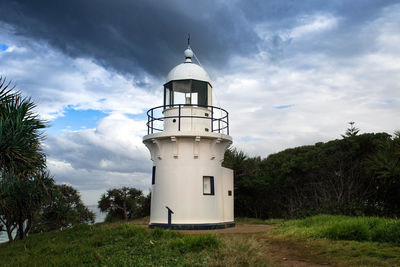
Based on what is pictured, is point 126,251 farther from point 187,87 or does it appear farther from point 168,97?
point 187,87

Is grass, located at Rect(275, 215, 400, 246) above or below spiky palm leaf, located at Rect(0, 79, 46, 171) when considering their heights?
below

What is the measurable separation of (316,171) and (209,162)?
30.8ft

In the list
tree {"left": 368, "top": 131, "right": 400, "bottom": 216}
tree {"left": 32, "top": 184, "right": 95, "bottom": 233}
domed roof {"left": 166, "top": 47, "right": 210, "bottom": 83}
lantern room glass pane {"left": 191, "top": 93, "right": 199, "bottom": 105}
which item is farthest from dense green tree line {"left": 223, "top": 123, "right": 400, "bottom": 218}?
tree {"left": 32, "top": 184, "right": 95, "bottom": 233}

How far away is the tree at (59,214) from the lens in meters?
21.7

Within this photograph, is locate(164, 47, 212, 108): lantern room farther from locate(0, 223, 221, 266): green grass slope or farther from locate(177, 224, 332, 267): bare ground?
locate(177, 224, 332, 267): bare ground

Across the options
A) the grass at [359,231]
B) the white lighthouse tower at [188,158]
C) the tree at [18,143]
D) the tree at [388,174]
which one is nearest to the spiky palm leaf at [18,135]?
the tree at [18,143]

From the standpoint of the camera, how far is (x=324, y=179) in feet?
69.5

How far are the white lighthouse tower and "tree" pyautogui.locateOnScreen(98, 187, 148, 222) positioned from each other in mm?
11797

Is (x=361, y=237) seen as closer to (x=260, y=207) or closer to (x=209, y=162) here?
(x=209, y=162)

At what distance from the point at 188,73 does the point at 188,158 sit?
3.81 meters

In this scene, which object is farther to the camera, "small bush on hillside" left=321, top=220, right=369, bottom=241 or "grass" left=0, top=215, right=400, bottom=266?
"small bush on hillside" left=321, top=220, right=369, bottom=241

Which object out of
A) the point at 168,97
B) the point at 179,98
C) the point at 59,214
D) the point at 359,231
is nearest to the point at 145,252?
the point at 359,231

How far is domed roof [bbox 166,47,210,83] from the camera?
15.9m

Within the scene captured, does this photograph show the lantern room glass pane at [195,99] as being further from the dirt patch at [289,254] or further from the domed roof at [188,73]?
the dirt patch at [289,254]
